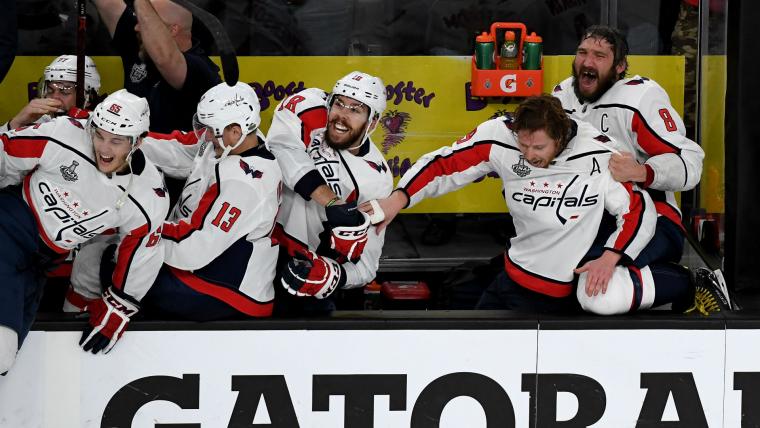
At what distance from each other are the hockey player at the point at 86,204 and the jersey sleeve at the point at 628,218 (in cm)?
140

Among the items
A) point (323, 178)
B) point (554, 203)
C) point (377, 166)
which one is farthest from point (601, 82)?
point (323, 178)

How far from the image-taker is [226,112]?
3.62 metres

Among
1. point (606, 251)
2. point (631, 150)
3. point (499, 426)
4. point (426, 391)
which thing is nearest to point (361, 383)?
point (426, 391)

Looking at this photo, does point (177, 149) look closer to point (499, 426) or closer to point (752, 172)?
point (499, 426)

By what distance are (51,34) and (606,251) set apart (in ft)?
8.37

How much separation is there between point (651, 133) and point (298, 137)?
120 centimetres

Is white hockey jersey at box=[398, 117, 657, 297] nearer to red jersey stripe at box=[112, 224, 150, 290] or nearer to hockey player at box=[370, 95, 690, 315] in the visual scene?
hockey player at box=[370, 95, 690, 315]

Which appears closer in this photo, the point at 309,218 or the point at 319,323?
the point at 319,323

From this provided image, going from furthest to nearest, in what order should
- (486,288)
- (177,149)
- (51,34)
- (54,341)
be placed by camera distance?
(51,34) < (486,288) < (177,149) < (54,341)

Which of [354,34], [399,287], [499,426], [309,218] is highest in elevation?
[354,34]

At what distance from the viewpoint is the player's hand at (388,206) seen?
12.8 feet

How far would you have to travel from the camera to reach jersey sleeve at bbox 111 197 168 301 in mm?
3547

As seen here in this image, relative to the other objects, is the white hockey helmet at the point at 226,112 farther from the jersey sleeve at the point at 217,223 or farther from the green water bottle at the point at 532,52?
the green water bottle at the point at 532,52

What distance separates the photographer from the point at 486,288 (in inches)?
175
